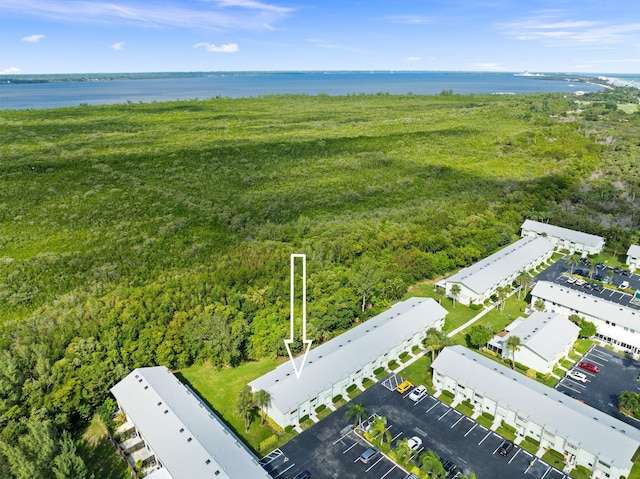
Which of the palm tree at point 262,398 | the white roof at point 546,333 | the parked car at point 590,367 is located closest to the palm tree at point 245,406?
the palm tree at point 262,398

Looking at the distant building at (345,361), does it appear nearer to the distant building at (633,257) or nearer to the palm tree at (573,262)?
the palm tree at (573,262)

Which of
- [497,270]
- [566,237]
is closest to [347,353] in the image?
[497,270]

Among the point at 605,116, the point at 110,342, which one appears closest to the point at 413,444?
the point at 110,342

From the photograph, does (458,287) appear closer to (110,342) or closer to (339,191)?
(110,342)

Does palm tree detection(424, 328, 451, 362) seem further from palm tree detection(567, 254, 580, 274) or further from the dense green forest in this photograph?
palm tree detection(567, 254, 580, 274)

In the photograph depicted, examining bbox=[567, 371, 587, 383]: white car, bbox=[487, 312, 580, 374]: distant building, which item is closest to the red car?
bbox=[567, 371, 587, 383]: white car
